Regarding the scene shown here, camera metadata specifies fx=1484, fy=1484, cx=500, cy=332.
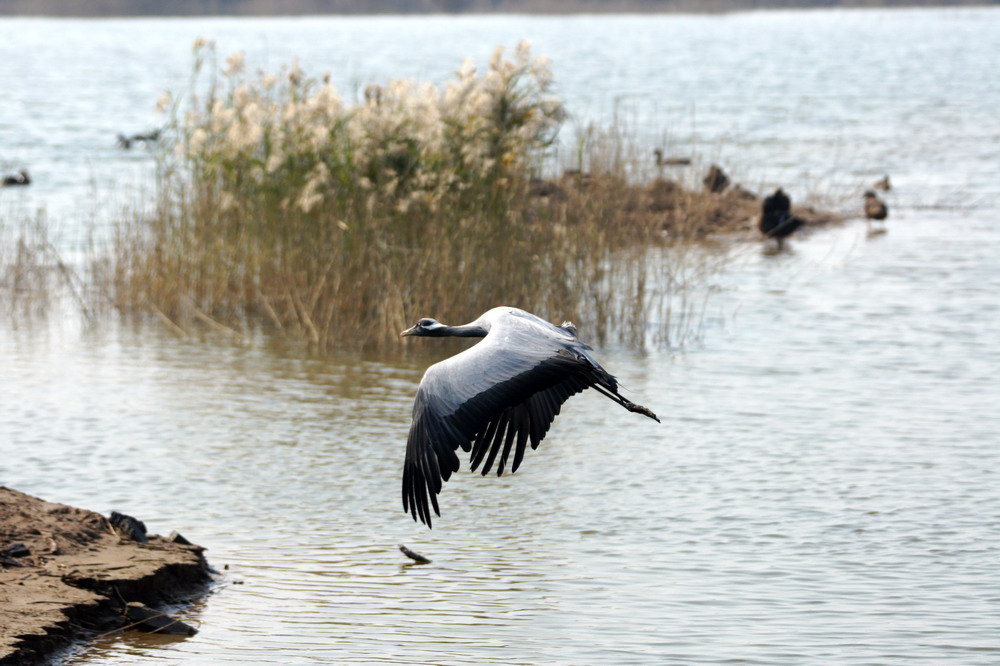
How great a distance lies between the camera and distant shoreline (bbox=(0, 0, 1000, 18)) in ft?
271

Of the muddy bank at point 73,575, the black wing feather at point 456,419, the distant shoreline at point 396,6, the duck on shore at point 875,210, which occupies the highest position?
the distant shoreline at point 396,6

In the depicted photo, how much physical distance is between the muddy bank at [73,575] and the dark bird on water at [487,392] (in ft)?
4.60

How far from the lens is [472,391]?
222 inches

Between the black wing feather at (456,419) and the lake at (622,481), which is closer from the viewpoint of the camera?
the black wing feather at (456,419)

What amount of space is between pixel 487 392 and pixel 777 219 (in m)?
13.8

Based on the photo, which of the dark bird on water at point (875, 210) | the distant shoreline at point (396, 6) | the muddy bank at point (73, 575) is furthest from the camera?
the distant shoreline at point (396, 6)

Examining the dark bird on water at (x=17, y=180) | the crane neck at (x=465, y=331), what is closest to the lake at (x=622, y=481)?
the crane neck at (x=465, y=331)

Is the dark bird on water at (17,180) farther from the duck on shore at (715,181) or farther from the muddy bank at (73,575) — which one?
the muddy bank at (73,575)

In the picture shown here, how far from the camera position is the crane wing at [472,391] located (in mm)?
5535

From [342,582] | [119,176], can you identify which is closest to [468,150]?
[342,582]

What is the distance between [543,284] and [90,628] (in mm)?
6379

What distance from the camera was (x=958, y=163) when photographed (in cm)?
2562

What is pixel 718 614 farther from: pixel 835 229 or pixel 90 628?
pixel 835 229

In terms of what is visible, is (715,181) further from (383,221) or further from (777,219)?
(383,221)
